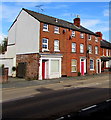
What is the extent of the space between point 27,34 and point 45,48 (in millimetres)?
3892

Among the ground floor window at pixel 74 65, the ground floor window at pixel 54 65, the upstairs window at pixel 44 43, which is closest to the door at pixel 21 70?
the upstairs window at pixel 44 43

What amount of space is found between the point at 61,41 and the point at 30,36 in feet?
16.4

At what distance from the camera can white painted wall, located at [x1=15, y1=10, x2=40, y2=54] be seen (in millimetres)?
23541

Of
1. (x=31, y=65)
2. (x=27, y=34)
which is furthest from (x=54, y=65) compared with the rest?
(x=27, y=34)

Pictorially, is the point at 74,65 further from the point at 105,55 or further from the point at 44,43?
the point at 105,55

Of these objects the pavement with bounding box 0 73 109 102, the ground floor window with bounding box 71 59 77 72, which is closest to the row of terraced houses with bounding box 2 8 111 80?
the ground floor window with bounding box 71 59 77 72

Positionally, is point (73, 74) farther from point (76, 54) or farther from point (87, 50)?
point (87, 50)

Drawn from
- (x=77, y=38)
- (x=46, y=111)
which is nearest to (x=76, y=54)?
(x=77, y=38)

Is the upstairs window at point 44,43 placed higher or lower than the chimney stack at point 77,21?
lower

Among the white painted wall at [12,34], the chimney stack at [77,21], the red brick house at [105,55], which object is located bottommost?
the red brick house at [105,55]

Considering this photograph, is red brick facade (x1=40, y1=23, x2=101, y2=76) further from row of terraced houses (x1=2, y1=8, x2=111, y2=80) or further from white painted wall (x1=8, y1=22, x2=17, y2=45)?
white painted wall (x1=8, y1=22, x2=17, y2=45)

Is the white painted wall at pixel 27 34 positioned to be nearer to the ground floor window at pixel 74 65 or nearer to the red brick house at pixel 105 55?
the ground floor window at pixel 74 65

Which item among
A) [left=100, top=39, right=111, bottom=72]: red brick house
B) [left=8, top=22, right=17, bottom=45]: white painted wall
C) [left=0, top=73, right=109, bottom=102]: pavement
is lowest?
[left=0, top=73, right=109, bottom=102]: pavement

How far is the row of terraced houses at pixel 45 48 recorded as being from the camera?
23.4 m
